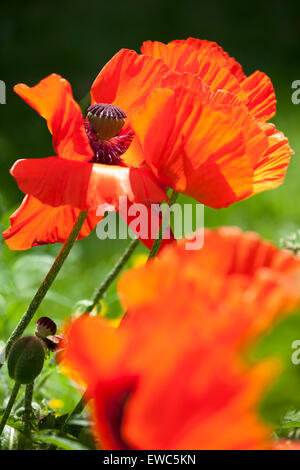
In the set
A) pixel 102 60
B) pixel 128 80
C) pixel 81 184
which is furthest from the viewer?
pixel 102 60

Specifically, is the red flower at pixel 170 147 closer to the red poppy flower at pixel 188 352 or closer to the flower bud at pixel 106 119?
the flower bud at pixel 106 119

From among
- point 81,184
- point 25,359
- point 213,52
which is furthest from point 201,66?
point 25,359

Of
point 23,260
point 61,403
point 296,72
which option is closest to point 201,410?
point 61,403

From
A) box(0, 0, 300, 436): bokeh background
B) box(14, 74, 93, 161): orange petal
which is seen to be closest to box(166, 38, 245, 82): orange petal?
box(14, 74, 93, 161): orange petal

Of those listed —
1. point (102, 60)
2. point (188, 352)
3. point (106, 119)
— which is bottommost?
point (188, 352)

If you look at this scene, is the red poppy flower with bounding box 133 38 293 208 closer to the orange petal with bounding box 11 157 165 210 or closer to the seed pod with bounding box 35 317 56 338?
the orange petal with bounding box 11 157 165 210

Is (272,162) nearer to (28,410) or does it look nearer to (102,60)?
(28,410)
